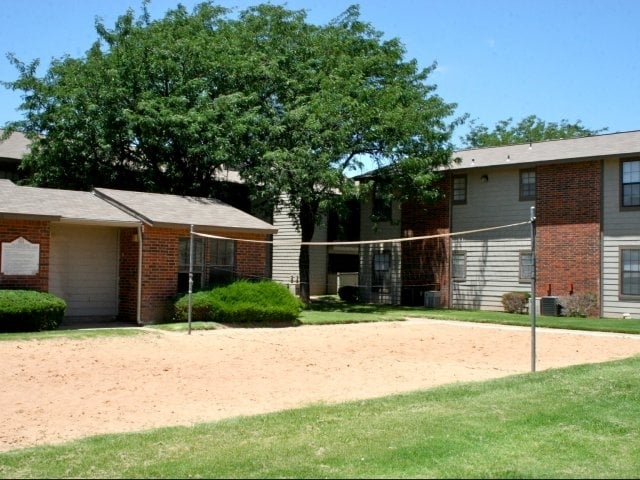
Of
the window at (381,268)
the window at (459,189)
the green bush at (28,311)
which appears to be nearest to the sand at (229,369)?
the green bush at (28,311)

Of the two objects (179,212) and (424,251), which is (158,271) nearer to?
(179,212)

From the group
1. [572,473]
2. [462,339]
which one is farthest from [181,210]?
[572,473]

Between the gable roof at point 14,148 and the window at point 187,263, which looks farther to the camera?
the gable roof at point 14,148

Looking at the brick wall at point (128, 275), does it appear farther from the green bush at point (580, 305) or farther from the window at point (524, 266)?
the green bush at point (580, 305)

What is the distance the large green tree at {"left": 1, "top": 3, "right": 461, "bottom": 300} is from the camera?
79.0ft

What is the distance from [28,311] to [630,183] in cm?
1872

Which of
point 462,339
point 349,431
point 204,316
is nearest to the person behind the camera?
point 349,431

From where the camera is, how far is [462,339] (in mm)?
17344

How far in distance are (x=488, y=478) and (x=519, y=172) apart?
2260 cm

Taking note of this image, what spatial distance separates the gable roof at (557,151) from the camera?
2427 centimetres

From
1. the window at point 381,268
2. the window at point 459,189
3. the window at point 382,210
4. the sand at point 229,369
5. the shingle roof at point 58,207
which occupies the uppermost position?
the window at point 459,189

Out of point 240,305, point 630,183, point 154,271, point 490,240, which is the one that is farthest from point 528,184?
point 154,271

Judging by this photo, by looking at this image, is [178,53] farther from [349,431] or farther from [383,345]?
[349,431]

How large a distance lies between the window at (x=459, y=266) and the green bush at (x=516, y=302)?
251 centimetres
